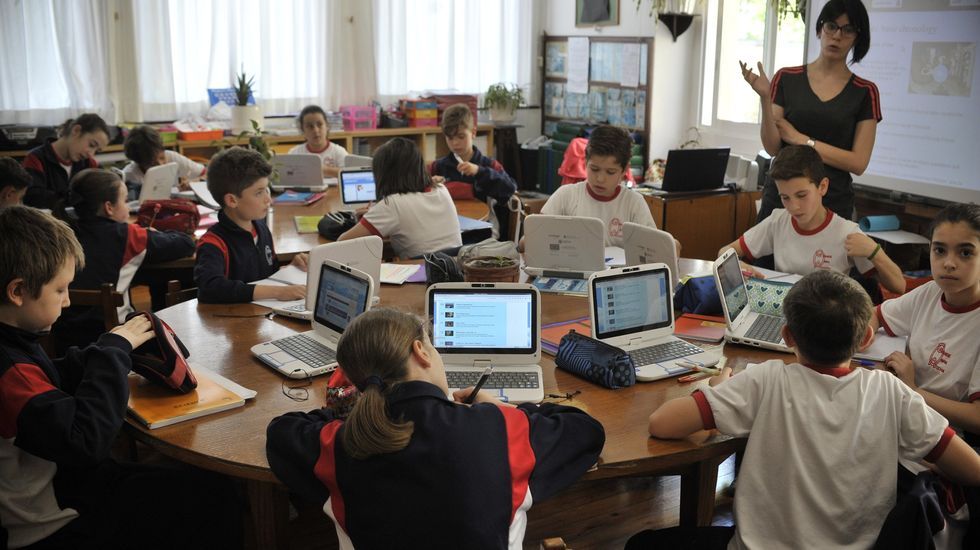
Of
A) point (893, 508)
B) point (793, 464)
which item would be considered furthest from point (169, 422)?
point (893, 508)

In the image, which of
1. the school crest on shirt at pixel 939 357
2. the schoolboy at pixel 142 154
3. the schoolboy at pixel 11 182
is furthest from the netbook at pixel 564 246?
the schoolboy at pixel 142 154

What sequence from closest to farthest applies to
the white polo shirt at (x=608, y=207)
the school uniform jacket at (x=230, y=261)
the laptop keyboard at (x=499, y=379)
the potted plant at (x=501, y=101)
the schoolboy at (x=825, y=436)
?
1. the schoolboy at (x=825, y=436)
2. the laptop keyboard at (x=499, y=379)
3. the school uniform jacket at (x=230, y=261)
4. the white polo shirt at (x=608, y=207)
5. the potted plant at (x=501, y=101)

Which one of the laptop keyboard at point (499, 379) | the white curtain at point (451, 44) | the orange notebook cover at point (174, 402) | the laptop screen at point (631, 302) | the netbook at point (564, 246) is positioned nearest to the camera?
the orange notebook cover at point (174, 402)

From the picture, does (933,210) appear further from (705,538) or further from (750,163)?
(705,538)

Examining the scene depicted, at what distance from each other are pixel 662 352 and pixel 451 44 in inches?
A: 234

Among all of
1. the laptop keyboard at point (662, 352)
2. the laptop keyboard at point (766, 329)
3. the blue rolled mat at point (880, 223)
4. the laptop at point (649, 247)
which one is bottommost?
the laptop keyboard at point (662, 352)

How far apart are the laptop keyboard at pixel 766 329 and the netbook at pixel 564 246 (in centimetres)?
68

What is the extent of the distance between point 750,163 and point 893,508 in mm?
4283

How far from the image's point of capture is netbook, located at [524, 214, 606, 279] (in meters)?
3.20

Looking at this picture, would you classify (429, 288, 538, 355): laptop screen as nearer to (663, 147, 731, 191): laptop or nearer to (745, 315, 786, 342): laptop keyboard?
(745, 315, 786, 342): laptop keyboard

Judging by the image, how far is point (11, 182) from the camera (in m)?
4.26

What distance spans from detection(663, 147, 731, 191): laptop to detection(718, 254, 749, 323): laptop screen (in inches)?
110

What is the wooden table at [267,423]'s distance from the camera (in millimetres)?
1925

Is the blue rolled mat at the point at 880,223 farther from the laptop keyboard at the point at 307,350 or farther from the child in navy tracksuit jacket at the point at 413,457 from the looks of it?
the child in navy tracksuit jacket at the point at 413,457
